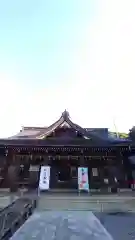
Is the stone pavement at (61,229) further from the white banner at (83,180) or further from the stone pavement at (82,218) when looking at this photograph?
the white banner at (83,180)

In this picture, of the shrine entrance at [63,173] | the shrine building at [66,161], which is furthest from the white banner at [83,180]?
the shrine entrance at [63,173]

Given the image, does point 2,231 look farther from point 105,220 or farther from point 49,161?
point 49,161

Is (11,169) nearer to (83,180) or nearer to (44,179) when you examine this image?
(44,179)

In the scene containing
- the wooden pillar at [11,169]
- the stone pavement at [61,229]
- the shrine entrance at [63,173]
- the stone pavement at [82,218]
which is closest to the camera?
the stone pavement at [61,229]

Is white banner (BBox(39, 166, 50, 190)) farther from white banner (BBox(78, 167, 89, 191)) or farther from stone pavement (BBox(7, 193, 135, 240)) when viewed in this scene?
white banner (BBox(78, 167, 89, 191))

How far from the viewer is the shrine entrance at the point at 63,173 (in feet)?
55.3

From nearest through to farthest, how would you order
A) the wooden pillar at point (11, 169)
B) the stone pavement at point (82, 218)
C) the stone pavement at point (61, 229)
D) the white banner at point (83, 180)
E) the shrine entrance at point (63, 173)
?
1. the stone pavement at point (61, 229)
2. the stone pavement at point (82, 218)
3. the white banner at point (83, 180)
4. the wooden pillar at point (11, 169)
5. the shrine entrance at point (63, 173)

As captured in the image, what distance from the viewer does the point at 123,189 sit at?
16.0m

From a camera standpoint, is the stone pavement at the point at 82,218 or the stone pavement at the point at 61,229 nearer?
the stone pavement at the point at 61,229

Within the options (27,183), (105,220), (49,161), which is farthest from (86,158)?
(105,220)

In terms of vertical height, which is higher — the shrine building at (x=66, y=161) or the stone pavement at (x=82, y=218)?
the shrine building at (x=66, y=161)

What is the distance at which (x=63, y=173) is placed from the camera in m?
17.2

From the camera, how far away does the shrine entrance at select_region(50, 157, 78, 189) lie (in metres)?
16.9

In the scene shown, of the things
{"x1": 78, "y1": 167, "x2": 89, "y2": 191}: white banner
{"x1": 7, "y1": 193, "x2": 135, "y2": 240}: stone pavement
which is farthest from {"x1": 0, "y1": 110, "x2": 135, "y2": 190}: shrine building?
{"x1": 7, "y1": 193, "x2": 135, "y2": 240}: stone pavement
